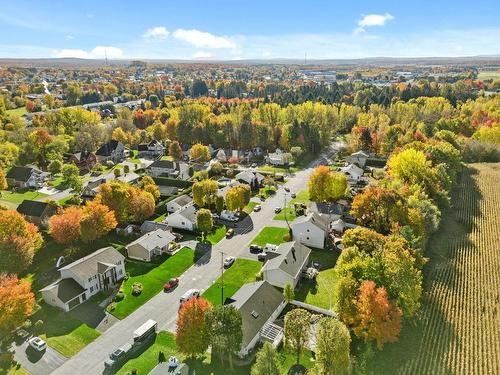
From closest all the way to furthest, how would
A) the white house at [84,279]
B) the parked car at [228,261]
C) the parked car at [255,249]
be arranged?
the white house at [84,279]
the parked car at [228,261]
the parked car at [255,249]

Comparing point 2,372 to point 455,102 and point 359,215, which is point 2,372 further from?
point 455,102

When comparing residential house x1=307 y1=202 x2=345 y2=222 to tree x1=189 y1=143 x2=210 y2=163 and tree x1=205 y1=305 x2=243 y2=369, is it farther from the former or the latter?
tree x1=189 y1=143 x2=210 y2=163

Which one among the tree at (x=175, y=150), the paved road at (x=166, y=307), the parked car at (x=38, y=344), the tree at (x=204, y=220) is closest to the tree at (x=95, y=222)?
the tree at (x=204, y=220)

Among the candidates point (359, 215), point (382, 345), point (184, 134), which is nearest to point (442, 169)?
point (359, 215)


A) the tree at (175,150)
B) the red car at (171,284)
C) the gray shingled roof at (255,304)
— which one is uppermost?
the tree at (175,150)

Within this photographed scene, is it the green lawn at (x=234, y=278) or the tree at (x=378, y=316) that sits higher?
the tree at (x=378, y=316)

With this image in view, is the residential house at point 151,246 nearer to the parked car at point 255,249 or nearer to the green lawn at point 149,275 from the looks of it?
the green lawn at point 149,275
